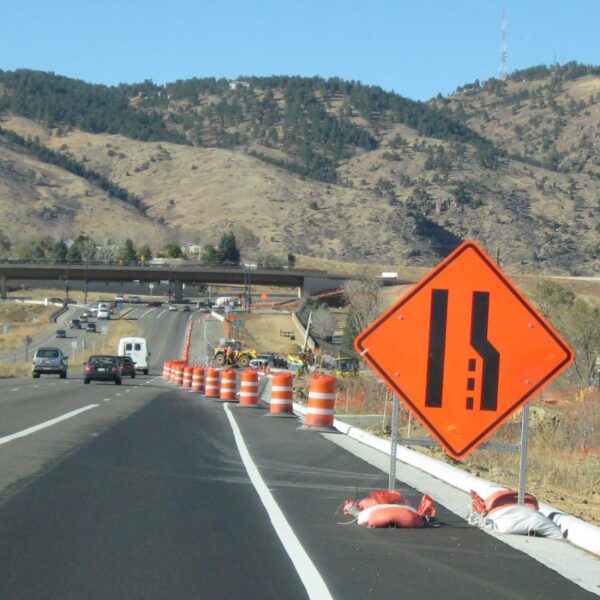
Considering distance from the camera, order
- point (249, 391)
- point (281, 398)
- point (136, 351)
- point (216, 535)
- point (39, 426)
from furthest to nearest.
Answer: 1. point (136, 351)
2. point (249, 391)
3. point (281, 398)
4. point (39, 426)
5. point (216, 535)

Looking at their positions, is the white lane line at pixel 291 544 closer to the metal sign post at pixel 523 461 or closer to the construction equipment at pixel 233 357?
the metal sign post at pixel 523 461

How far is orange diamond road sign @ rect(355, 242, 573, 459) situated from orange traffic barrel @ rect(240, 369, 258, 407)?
68.8 ft

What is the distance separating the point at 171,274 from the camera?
140 m

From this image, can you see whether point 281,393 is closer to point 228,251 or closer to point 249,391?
point 249,391

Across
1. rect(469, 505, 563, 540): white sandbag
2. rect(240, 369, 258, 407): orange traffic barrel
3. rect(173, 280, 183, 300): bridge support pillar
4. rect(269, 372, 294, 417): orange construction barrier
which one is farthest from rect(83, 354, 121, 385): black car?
rect(173, 280, 183, 300): bridge support pillar

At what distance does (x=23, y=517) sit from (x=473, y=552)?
396 centimetres

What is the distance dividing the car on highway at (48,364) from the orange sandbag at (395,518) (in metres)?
47.4

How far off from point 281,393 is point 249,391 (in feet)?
14.2

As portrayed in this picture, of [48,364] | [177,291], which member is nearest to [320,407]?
[48,364]

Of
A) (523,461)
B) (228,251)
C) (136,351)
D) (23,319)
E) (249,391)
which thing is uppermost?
(228,251)

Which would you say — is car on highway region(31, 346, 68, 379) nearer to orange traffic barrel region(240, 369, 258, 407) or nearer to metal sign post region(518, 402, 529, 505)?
orange traffic barrel region(240, 369, 258, 407)

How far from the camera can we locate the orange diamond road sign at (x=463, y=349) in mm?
10727

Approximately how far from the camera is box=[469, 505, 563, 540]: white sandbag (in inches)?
395

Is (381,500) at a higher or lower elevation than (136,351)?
higher
